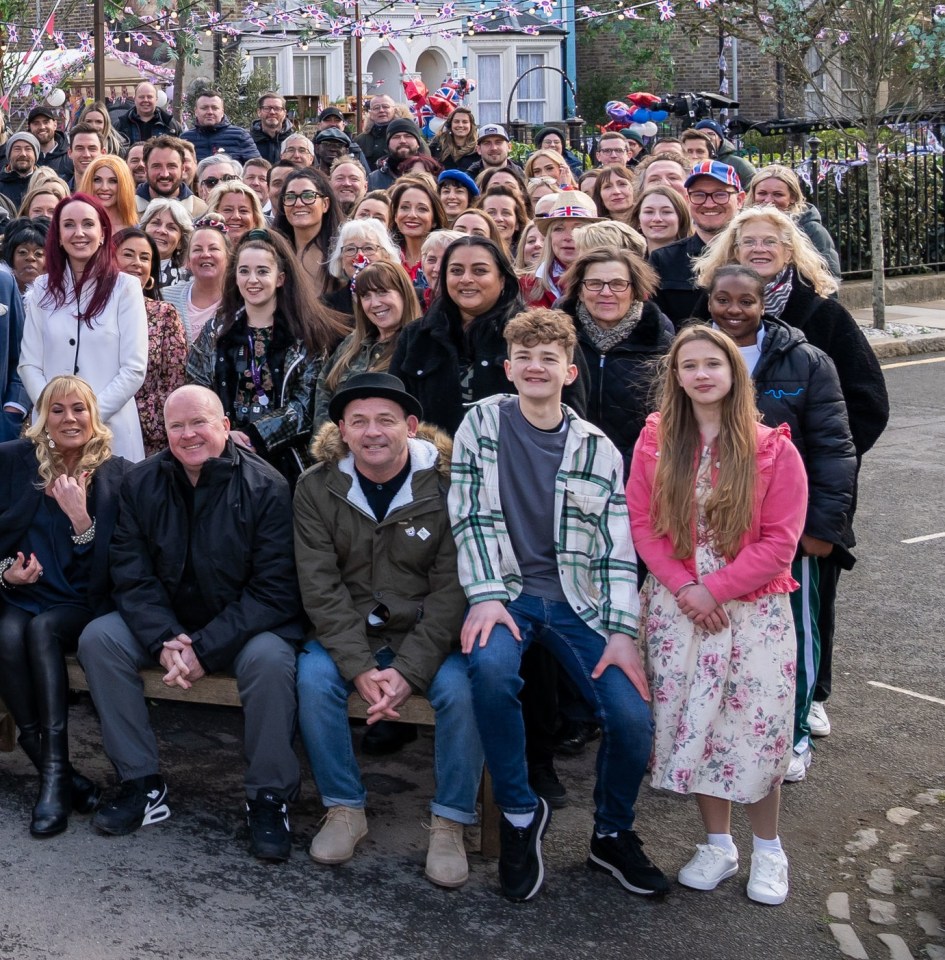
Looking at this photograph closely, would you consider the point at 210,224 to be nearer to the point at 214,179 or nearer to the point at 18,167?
the point at 214,179

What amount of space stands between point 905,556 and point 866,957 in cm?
414

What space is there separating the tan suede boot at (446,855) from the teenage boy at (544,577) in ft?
0.45

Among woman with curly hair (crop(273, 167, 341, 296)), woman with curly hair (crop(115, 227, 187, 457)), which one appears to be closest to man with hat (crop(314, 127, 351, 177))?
woman with curly hair (crop(273, 167, 341, 296))

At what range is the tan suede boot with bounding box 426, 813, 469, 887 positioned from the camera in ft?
14.8

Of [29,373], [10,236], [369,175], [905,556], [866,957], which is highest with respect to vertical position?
[369,175]

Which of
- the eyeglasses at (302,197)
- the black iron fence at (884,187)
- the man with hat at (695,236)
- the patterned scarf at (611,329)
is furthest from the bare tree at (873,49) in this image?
the patterned scarf at (611,329)

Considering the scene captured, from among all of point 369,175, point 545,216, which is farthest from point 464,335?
point 369,175

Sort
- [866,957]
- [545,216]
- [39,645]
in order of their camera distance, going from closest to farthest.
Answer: [866,957], [39,645], [545,216]

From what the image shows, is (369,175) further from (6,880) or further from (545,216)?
(6,880)

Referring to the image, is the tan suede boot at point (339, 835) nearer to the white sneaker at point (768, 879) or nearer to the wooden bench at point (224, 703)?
the wooden bench at point (224, 703)

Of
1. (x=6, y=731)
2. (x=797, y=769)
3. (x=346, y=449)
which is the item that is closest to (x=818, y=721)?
(x=797, y=769)

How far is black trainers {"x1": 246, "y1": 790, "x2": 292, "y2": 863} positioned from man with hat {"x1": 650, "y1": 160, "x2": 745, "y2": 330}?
8.83ft

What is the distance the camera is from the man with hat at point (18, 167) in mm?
10812

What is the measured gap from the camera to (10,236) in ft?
24.3
